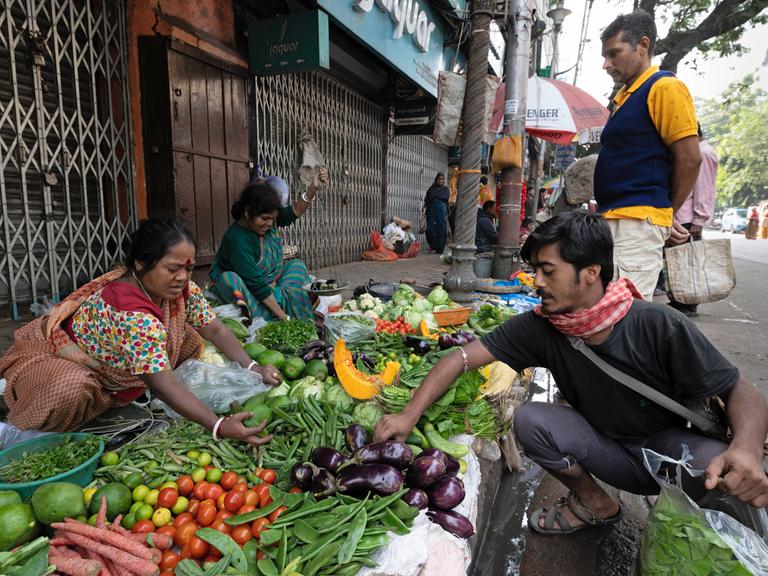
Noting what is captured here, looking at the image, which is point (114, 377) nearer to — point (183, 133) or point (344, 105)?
point (183, 133)

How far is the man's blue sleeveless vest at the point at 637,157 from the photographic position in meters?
2.91

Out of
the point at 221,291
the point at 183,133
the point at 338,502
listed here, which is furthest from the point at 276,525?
the point at 183,133

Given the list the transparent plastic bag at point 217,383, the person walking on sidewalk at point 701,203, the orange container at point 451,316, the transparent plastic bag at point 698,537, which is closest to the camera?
the transparent plastic bag at point 698,537

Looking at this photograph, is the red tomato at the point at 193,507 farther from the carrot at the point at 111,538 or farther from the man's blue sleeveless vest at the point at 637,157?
the man's blue sleeveless vest at the point at 637,157

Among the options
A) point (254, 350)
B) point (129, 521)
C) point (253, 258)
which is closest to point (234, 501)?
point (129, 521)

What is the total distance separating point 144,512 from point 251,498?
384 millimetres

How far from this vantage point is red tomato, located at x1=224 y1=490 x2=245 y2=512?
176 centimetres

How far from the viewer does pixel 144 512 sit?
171 centimetres

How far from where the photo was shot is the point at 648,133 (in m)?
2.92

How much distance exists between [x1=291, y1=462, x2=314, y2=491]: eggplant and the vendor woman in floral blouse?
285mm

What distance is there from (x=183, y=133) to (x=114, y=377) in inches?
127

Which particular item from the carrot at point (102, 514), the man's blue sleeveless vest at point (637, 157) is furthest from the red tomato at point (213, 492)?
the man's blue sleeveless vest at point (637, 157)

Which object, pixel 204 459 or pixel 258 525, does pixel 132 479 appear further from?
pixel 258 525

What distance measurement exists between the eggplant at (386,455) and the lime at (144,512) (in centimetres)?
77
